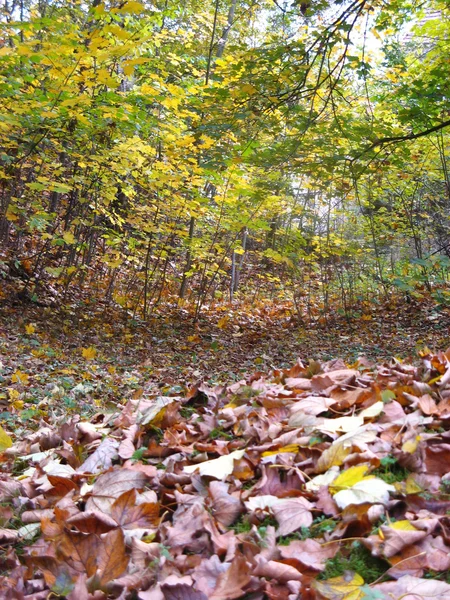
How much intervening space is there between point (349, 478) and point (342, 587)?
1.34 feet

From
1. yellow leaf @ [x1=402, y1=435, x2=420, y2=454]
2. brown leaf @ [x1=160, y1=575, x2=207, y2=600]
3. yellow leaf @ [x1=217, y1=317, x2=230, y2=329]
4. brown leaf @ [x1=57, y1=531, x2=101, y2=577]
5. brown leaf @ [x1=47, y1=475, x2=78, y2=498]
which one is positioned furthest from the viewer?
yellow leaf @ [x1=217, y1=317, x2=230, y2=329]

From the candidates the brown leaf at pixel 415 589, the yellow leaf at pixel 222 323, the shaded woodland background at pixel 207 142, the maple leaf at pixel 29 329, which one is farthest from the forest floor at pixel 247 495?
the yellow leaf at pixel 222 323

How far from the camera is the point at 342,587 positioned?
1.20 m

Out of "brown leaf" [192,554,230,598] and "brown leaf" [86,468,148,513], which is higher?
"brown leaf" [192,554,230,598]

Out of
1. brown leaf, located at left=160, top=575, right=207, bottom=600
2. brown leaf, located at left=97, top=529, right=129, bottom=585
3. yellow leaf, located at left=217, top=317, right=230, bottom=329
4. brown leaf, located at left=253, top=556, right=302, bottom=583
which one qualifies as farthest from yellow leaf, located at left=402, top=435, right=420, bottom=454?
yellow leaf, located at left=217, top=317, right=230, bottom=329

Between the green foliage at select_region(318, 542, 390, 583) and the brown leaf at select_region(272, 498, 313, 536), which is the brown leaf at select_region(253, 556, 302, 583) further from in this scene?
the brown leaf at select_region(272, 498, 313, 536)

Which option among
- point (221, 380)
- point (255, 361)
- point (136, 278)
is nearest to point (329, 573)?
point (221, 380)

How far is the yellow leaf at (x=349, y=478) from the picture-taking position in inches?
61.4

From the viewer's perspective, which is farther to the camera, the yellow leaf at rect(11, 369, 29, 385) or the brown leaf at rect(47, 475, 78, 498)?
the yellow leaf at rect(11, 369, 29, 385)

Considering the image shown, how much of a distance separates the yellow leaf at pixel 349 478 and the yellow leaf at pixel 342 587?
1.06 feet

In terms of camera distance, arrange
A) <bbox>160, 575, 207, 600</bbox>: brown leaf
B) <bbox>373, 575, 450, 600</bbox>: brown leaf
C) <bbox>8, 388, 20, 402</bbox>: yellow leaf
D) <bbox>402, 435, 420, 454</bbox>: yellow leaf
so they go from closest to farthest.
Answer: <bbox>373, 575, 450, 600</bbox>: brown leaf, <bbox>160, 575, 207, 600</bbox>: brown leaf, <bbox>402, 435, 420, 454</bbox>: yellow leaf, <bbox>8, 388, 20, 402</bbox>: yellow leaf

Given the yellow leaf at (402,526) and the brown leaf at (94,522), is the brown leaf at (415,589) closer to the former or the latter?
the yellow leaf at (402,526)

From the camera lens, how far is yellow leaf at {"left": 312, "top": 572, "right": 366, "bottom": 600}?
3.81 ft

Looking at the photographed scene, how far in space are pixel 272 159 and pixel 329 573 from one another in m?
4.84
